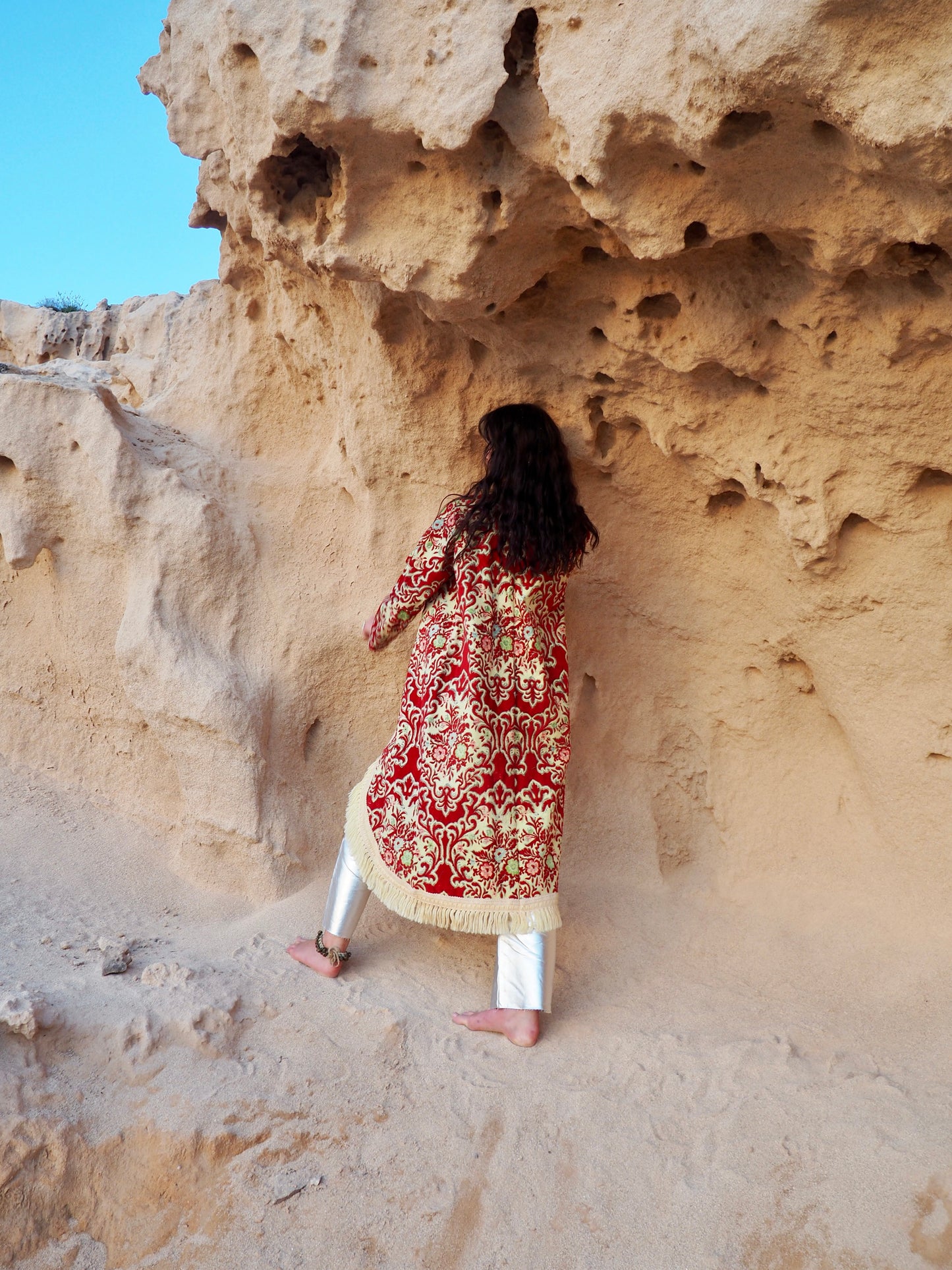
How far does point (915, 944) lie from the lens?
2.35 meters

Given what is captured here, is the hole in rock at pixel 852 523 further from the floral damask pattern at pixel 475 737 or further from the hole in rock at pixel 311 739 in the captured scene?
the hole in rock at pixel 311 739

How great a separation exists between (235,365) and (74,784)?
57.3 inches

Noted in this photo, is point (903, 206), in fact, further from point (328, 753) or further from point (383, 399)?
point (328, 753)

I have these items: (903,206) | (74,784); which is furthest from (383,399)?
(74,784)

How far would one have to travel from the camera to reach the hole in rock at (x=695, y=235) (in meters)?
1.82

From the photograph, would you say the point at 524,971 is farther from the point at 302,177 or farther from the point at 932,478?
the point at 302,177

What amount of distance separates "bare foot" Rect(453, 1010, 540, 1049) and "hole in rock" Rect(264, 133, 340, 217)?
194 centimetres

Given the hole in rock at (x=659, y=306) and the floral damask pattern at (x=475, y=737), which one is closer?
the hole in rock at (x=659, y=306)


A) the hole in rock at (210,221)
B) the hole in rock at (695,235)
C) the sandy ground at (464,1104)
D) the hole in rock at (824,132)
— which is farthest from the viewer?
the hole in rock at (210,221)

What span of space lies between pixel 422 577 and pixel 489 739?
0.44m

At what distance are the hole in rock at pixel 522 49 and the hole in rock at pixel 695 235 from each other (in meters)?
0.43

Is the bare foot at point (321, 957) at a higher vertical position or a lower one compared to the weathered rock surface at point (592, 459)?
lower

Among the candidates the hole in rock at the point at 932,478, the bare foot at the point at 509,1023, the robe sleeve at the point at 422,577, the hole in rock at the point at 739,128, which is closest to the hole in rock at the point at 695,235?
the hole in rock at the point at 739,128

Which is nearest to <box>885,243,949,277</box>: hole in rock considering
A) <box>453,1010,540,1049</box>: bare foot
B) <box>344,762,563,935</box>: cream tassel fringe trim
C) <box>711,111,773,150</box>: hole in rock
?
<box>711,111,773,150</box>: hole in rock
